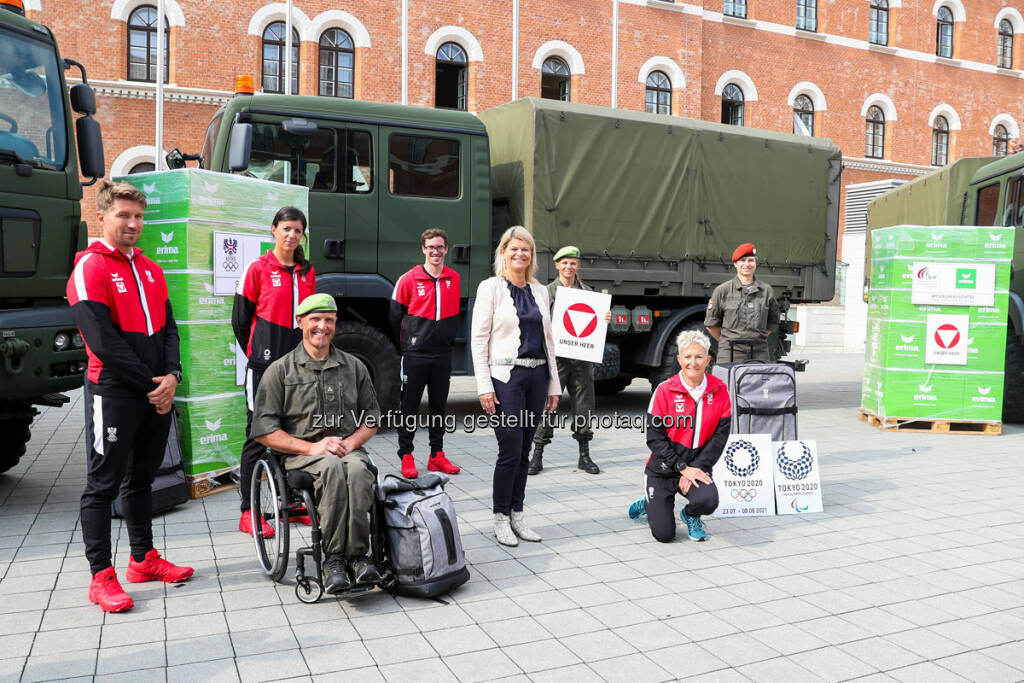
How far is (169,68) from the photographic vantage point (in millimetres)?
19828

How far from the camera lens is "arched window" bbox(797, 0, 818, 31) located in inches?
1107

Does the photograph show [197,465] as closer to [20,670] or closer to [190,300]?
[190,300]

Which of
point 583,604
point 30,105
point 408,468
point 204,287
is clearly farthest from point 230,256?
point 583,604

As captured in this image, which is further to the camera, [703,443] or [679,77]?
[679,77]

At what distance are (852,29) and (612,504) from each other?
28.0m

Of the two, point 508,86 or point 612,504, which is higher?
point 508,86

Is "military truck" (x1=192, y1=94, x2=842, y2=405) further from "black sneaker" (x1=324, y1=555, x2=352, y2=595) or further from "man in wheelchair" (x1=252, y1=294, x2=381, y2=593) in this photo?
"black sneaker" (x1=324, y1=555, x2=352, y2=595)

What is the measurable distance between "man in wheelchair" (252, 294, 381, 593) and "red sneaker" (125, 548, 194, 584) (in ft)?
2.66

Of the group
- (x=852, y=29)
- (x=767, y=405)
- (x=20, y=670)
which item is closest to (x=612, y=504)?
(x=767, y=405)

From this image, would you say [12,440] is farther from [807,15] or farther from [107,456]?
[807,15]

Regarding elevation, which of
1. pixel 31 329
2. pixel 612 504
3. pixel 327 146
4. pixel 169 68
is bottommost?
pixel 612 504

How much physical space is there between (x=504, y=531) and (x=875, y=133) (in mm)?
29312

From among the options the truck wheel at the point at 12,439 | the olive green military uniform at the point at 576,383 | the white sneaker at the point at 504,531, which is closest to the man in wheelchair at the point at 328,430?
the white sneaker at the point at 504,531

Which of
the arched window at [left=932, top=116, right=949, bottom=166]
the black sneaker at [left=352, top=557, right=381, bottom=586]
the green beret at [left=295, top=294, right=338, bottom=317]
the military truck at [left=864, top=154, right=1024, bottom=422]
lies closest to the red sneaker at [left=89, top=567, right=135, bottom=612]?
the black sneaker at [left=352, top=557, right=381, bottom=586]
